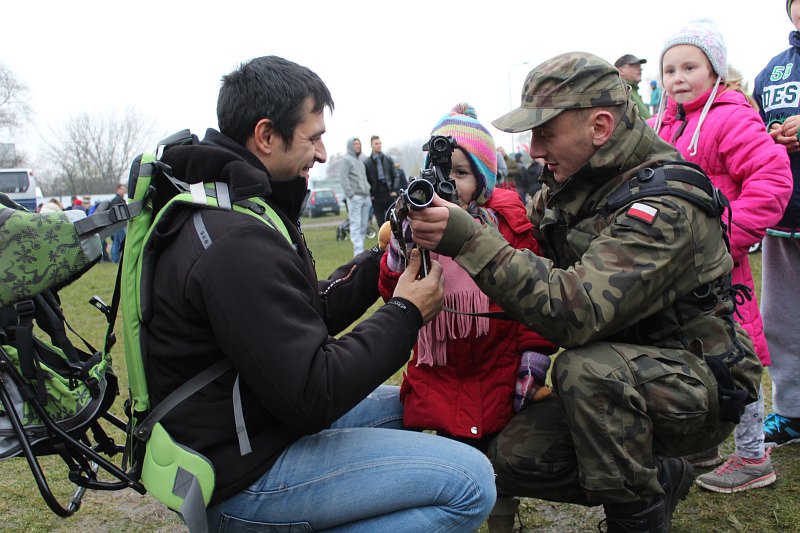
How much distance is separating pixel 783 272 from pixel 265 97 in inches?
118

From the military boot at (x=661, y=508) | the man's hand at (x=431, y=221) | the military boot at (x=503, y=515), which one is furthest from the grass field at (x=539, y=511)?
the man's hand at (x=431, y=221)

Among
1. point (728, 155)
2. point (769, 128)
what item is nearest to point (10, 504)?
point (728, 155)

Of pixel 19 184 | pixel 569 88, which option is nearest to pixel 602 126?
pixel 569 88

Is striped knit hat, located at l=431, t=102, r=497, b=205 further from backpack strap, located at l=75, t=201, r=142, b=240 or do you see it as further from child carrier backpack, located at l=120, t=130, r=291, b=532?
backpack strap, located at l=75, t=201, r=142, b=240

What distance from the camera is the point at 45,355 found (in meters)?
1.93

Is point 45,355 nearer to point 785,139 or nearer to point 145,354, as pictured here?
point 145,354

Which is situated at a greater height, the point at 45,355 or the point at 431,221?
the point at 431,221

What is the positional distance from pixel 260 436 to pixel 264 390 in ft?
0.73

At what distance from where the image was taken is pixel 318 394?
74.4 inches

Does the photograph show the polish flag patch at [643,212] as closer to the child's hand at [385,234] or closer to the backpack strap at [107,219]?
the child's hand at [385,234]

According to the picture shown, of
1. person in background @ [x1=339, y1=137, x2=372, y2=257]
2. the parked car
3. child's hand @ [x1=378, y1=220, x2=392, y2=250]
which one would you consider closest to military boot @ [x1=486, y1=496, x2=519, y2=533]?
child's hand @ [x1=378, y1=220, x2=392, y2=250]

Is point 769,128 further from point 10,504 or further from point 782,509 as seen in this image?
point 10,504

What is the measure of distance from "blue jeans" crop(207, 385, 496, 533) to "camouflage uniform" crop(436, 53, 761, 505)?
424mm

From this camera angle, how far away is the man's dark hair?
7.06 feet
